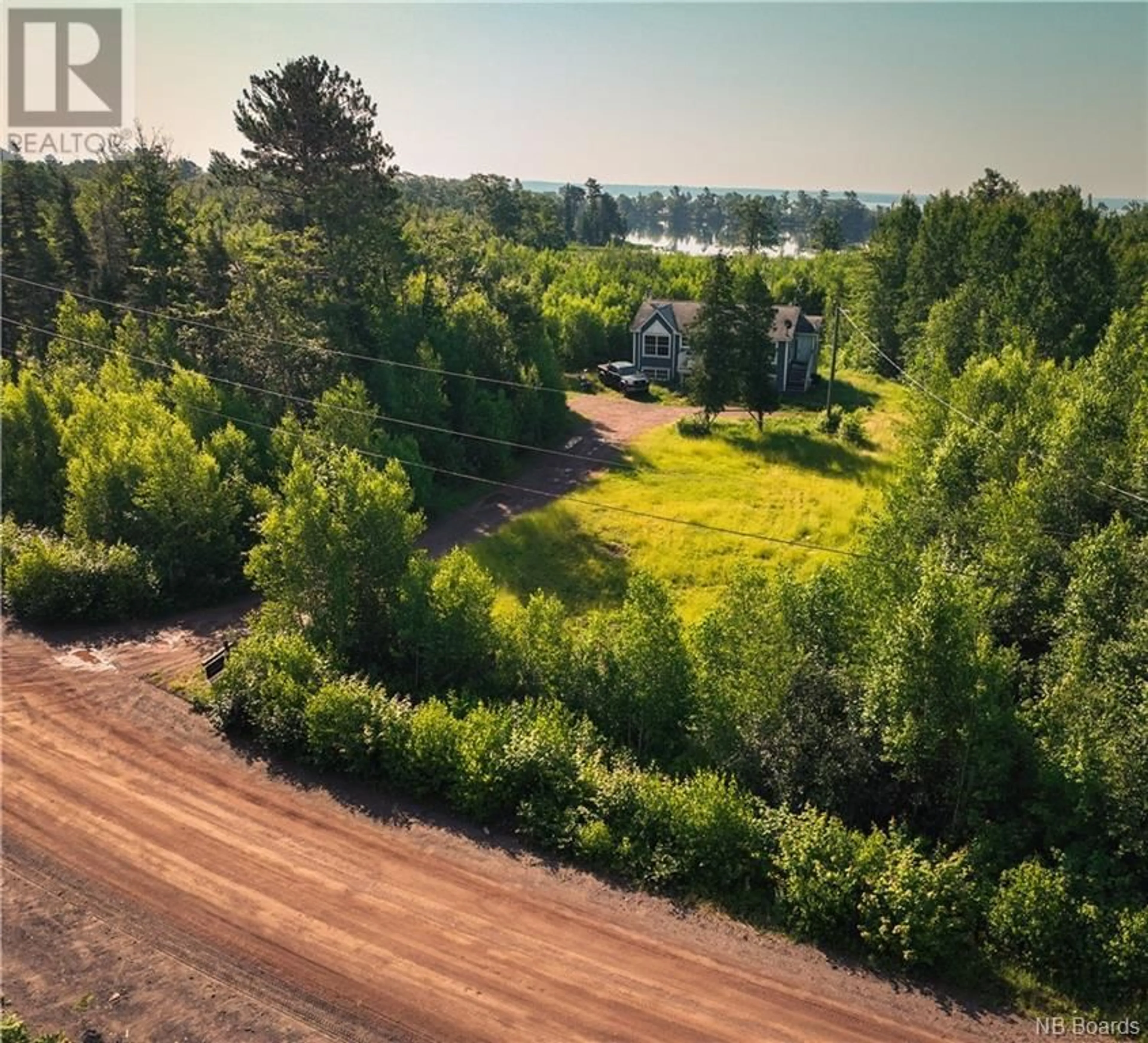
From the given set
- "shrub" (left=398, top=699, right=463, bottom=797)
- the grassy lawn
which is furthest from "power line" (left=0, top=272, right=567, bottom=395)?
"shrub" (left=398, top=699, right=463, bottom=797)

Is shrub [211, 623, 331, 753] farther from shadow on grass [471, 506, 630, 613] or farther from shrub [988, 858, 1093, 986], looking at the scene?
shrub [988, 858, 1093, 986]

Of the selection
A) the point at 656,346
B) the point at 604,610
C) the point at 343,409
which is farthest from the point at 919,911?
the point at 656,346

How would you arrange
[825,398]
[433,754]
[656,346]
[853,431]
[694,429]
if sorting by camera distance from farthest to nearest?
[656,346], [825,398], [694,429], [853,431], [433,754]

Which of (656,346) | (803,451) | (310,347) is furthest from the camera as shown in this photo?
(656,346)

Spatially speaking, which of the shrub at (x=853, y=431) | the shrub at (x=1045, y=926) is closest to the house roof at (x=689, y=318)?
the shrub at (x=853, y=431)

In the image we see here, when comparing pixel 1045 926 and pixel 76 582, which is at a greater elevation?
pixel 76 582

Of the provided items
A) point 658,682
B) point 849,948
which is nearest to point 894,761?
point 849,948

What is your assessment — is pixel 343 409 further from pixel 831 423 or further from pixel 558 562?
pixel 831 423
